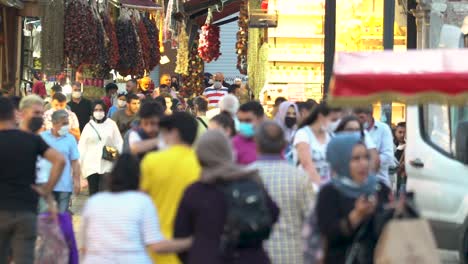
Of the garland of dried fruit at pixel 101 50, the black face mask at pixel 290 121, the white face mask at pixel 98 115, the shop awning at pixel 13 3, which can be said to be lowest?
the black face mask at pixel 290 121

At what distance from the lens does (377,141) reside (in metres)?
14.1

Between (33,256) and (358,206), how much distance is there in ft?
11.4

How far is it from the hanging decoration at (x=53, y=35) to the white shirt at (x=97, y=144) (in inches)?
70.3

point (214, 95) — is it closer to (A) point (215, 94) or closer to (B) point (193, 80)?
(A) point (215, 94)

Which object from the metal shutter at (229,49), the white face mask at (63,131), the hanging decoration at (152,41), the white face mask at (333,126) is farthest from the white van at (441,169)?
the metal shutter at (229,49)

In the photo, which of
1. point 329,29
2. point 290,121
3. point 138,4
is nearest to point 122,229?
point 290,121

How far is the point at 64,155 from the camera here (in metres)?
A: 14.4

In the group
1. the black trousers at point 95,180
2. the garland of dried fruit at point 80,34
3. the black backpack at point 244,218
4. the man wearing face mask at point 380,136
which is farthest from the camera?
the garland of dried fruit at point 80,34

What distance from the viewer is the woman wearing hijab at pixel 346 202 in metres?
8.06

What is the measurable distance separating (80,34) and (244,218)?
12.6 m

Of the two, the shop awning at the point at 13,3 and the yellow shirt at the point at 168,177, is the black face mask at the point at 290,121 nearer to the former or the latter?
the yellow shirt at the point at 168,177

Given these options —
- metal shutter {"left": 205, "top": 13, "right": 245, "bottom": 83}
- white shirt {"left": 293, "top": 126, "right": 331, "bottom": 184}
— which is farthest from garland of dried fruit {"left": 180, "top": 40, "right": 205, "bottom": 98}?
white shirt {"left": 293, "top": 126, "right": 331, "bottom": 184}

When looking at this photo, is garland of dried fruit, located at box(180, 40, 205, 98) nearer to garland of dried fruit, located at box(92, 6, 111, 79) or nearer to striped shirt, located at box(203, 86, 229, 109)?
striped shirt, located at box(203, 86, 229, 109)

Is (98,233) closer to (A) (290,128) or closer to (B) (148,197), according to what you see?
(B) (148,197)
